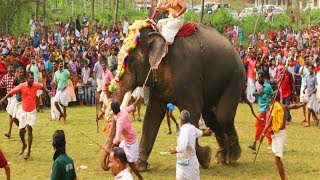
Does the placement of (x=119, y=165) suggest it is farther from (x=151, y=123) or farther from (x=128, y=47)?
(x=151, y=123)

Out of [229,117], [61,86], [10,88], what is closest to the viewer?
[229,117]

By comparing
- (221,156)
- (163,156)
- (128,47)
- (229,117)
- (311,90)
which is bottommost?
(163,156)

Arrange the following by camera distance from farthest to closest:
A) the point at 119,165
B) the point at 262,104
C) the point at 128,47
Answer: the point at 262,104, the point at 128,47, the point at 119,165

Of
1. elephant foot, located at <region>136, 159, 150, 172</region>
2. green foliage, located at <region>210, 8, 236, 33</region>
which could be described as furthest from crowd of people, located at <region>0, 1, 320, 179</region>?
green foliage, located at <region>210, 8, 236, 33</region>

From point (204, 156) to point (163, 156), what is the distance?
1.59m

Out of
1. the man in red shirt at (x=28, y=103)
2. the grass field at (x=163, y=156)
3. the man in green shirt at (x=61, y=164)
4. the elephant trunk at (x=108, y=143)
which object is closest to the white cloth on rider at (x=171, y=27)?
the elephant trunk at (x=108, y=143)

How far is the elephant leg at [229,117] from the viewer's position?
1363 cm

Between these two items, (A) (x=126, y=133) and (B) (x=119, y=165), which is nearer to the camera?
(B) (x=119, y=165)

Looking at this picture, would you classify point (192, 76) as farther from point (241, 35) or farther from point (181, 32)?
point (241, 35)

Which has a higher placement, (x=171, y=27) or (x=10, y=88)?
(x=171, y=27)

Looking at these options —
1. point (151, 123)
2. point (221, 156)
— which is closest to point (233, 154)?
point (221, 156)

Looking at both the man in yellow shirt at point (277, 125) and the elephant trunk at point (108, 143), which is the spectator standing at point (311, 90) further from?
the elephant trunk at point (108, 143)

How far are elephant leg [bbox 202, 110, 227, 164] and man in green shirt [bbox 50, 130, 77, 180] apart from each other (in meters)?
6.26

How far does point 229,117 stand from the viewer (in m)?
13.7
